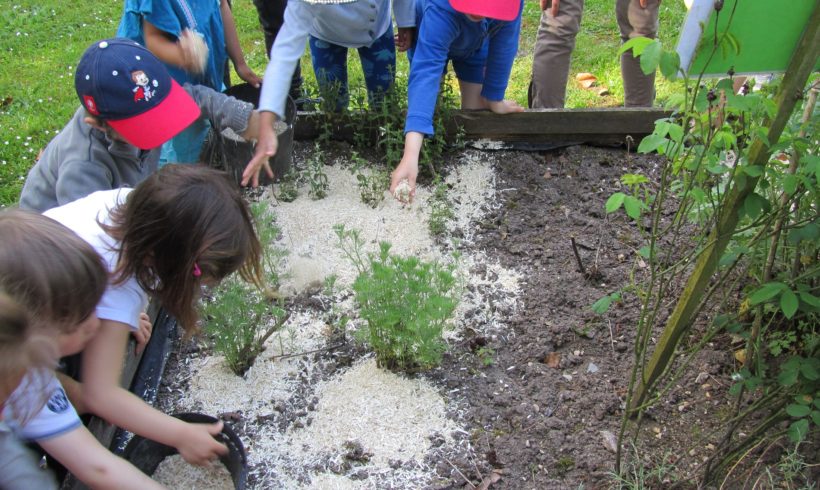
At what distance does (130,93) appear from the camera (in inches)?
81.7

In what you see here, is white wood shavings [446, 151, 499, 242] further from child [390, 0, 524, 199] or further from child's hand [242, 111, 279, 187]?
child's hand [242, 111, 279, 187]

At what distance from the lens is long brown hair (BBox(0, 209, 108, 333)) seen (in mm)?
1344

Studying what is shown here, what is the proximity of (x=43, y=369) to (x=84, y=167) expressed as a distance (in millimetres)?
1000

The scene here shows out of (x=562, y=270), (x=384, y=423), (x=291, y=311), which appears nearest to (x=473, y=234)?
(x=562, y=270)

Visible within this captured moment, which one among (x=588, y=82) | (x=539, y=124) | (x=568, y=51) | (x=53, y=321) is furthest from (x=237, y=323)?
(x=588, y=82)

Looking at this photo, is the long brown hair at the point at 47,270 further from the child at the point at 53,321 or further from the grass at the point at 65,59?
the grass at the point at 65,59

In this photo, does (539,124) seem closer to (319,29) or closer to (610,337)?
(319,29)

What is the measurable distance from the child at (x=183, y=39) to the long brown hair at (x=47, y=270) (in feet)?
4.63

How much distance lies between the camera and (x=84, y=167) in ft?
7.20

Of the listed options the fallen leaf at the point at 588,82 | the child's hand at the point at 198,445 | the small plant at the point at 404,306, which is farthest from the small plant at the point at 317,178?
the fallen leaf at the point at 588,82

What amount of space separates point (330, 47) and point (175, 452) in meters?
2.08

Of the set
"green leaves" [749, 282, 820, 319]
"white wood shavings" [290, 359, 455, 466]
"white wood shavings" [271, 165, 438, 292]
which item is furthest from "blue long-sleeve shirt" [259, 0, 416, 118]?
"green leaves" [749, 282, 820, 319]

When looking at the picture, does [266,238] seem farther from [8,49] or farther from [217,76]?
[8,49]

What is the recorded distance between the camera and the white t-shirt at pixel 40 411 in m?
1.46
